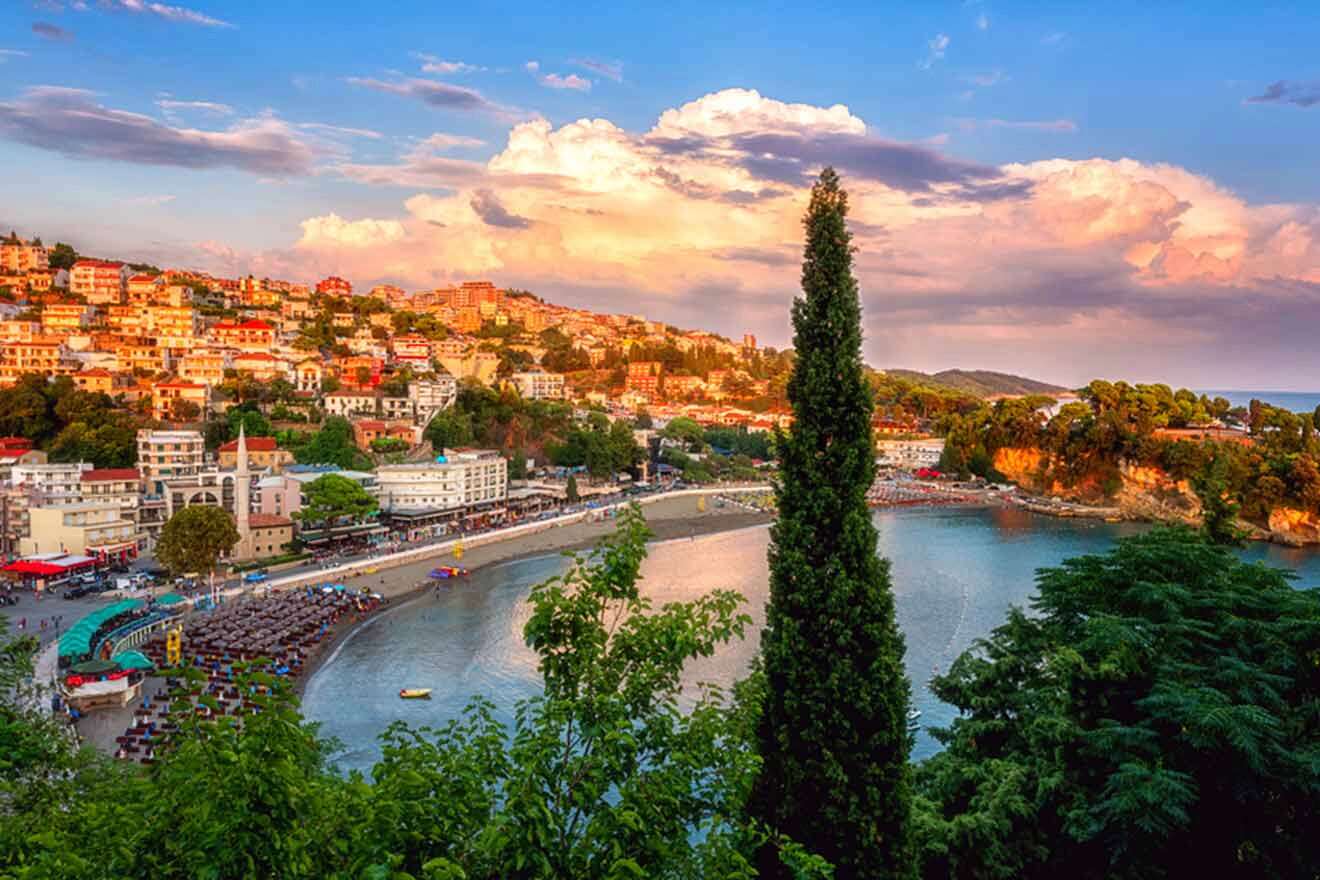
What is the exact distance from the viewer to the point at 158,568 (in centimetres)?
1752

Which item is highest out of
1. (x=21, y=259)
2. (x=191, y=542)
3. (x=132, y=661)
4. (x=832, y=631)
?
(x=21, y=259)

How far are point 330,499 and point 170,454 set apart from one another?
5.48m

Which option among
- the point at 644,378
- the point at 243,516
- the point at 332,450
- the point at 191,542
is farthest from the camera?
the point at 644,378

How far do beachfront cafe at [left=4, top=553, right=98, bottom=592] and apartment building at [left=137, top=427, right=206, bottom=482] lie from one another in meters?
5.01

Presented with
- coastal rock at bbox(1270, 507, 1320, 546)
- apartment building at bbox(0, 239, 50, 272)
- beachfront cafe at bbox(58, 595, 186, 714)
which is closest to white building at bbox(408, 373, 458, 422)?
beachfront cafe at bbox(58, 595, 186, 714)

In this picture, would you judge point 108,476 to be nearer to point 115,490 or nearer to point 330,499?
point 115,490

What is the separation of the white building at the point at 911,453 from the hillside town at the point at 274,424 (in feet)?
0.57

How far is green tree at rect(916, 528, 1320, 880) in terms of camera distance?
448 cm

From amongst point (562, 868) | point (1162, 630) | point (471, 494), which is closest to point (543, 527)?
point (471, 494)

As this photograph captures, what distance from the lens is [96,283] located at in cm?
4178

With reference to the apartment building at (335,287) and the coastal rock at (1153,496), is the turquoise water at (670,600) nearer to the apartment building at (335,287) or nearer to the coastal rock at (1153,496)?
the coastal rock at (1153,496)

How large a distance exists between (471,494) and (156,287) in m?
26.8

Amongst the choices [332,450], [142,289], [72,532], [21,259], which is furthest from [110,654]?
[21,259]

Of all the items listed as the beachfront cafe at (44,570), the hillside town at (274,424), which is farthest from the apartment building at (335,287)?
the beachfront cafe at (44,570)
